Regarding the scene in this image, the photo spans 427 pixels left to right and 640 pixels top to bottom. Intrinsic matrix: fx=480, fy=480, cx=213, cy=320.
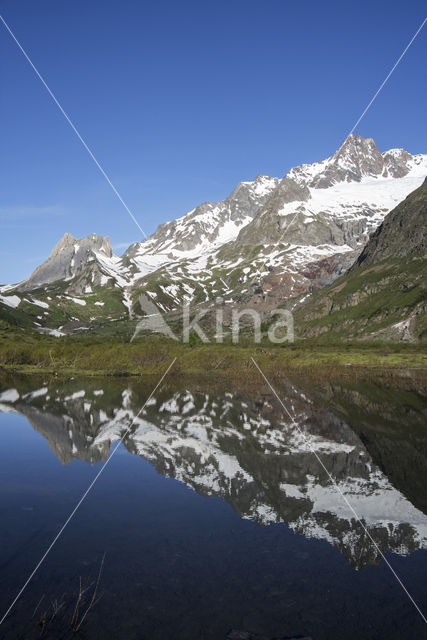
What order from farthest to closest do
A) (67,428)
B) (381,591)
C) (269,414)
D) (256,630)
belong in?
1. (269,414)
2. (67,428)
3. (381,591)
4. (256,630)

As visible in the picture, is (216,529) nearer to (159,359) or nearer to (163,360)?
(163,360)

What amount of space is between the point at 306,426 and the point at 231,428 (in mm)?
8568

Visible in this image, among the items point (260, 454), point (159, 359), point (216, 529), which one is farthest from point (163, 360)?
point (216, 529)

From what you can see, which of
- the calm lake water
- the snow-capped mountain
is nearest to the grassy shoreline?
the snow-capped mountain

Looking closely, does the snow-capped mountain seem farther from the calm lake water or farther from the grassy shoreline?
the grassy shoreline

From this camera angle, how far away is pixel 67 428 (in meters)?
50.9

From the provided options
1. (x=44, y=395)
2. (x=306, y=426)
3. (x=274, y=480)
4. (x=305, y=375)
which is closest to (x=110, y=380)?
(x=44, y=395)

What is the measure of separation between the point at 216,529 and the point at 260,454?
16407 mm

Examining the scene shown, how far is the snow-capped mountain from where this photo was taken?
81.7ft

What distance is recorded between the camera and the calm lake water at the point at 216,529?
1617 centimetres

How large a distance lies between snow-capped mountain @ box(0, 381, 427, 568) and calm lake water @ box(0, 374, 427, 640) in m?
0.18

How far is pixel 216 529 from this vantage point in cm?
2405

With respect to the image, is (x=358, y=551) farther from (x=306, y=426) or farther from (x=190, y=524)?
(x=306, y=426)

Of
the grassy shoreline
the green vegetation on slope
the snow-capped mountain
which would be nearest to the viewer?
the snow-capped mountain
